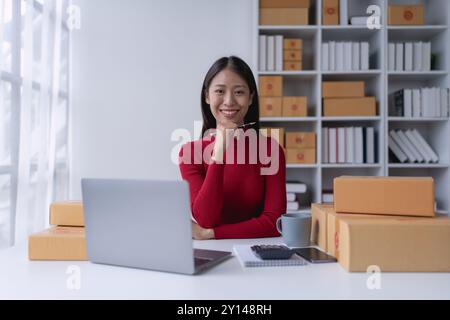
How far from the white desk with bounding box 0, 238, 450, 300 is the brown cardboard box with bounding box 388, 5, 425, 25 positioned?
2629 millimetres

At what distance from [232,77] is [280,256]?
870 mm

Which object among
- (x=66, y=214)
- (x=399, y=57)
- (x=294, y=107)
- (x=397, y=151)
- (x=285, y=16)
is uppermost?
(x=285, y=16)

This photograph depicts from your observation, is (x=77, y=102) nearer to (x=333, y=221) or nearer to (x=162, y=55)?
(x=162, y=55)

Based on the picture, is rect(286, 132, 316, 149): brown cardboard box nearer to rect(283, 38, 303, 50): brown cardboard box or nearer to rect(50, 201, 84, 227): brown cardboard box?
rect(283, 38, 303, 50): brown cardboard box

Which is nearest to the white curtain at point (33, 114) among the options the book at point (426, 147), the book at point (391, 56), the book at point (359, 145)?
the book at point (359, 145)

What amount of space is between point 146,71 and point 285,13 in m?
1.16

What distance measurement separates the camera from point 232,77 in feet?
5.61

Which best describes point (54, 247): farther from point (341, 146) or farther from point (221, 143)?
point (341, 146)

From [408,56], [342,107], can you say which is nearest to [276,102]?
[342,107]

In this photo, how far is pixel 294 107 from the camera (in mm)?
3156

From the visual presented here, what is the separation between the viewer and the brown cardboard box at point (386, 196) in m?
1.12

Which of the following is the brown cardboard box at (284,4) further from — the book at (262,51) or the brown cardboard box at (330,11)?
the book at (262,51)
